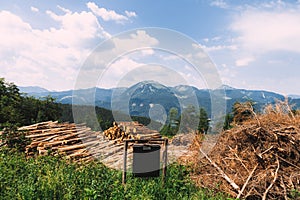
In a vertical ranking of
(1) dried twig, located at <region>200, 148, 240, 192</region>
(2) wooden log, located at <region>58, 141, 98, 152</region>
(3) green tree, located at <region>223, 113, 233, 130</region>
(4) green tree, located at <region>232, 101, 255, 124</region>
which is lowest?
(1) dried twig, located at <region>200, 148, 240, 192</region>

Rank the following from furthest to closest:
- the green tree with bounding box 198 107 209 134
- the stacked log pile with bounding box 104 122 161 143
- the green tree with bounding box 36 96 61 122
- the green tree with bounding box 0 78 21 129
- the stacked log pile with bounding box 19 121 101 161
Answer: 1. the green tree with bounding box 36 96 61 122
2. the green tree with bounding box 0 78 21 129
3. the stacked log pile with bounding box 104 122 161 143
4. the stacked log pile with bounding box 19 121 101 161
5. the green tree with bounding box 198 107 209 134

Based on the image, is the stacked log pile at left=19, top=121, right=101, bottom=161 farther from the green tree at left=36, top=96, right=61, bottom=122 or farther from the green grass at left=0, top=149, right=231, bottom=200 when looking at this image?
the green tree at left=36, top=96, right=61, bottom=122

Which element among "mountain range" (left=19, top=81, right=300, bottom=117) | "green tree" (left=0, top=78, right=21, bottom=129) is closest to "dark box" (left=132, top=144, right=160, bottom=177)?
"mountain range" (left=19, top=81, right=300, bottom=117)

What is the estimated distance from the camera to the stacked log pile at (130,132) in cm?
887

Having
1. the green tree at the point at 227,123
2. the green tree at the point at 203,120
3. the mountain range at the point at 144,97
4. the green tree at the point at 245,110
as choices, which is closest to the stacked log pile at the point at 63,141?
the mountain range at the point at 144,97

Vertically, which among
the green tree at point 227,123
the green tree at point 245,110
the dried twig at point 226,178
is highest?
the green tree at point 245,110

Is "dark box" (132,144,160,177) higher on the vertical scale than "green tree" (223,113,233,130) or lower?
lower

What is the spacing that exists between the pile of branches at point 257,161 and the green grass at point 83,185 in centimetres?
44

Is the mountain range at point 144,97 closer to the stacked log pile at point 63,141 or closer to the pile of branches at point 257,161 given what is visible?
the pile of branches at point 257,161

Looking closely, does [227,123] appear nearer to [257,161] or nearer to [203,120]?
[203,120]

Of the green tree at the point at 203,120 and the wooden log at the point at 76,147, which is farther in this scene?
the wooden log at the point at 76,147

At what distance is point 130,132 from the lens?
29.4 feet

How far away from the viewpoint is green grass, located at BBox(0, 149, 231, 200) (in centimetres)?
410

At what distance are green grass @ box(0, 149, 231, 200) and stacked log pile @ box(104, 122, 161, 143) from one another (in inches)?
110
